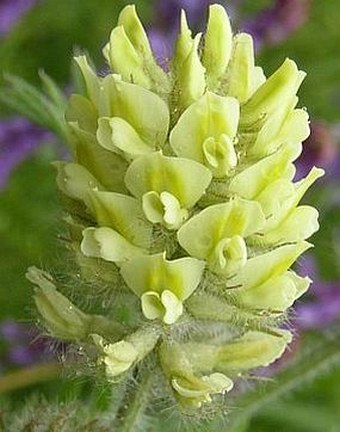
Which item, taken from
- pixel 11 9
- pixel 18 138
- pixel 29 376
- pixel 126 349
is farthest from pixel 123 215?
pixel 11 9

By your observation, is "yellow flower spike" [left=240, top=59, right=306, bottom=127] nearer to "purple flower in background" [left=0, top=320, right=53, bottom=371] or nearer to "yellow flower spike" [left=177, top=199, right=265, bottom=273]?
"yellow flower spike" [left=177, top=199, right=265, bottom=273]

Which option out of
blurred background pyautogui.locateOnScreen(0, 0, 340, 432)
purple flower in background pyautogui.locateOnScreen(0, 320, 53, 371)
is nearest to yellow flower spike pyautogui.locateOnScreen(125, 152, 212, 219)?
blurred background pyautogui.locateOnScreen(0, 0, 340, 432)

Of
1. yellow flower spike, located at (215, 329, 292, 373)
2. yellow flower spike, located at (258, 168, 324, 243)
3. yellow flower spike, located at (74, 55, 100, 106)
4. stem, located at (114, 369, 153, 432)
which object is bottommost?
stem, located at (114, 369, 153, 432)

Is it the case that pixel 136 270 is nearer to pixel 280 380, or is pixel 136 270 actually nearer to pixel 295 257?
pixel 295 257

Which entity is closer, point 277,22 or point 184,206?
point 184,206

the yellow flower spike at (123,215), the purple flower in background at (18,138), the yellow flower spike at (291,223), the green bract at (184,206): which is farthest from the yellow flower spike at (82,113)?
the purple flower in background at (18,138)

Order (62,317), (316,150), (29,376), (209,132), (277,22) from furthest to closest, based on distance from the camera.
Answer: (277,22) < (316,150) < (29,376) < (62,317) < (209,132)

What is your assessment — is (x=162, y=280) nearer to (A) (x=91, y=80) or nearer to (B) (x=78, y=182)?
(B) (x=78, y=182)
